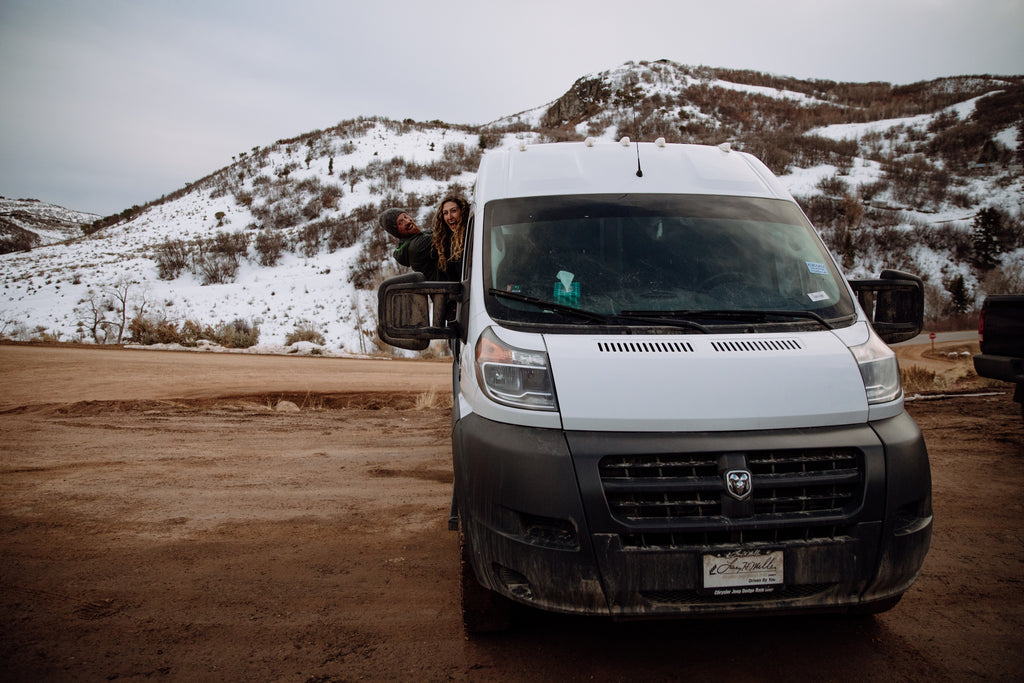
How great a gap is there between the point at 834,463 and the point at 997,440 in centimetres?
656

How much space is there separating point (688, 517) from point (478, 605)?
1169 millimetres

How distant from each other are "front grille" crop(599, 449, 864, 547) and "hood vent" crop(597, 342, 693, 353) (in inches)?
18.7

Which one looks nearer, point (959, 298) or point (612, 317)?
point (612, 317)

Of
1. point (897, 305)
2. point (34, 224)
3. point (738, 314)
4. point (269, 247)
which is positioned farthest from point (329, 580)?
point (34, 224)

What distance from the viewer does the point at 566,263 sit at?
3.30 m

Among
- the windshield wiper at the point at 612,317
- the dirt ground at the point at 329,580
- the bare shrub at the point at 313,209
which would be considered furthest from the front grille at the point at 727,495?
the bare shrub at the point at 313,209

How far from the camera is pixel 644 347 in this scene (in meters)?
2.76

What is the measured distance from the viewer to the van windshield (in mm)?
3076

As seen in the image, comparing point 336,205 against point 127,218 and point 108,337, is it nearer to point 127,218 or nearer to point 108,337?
point 127,218

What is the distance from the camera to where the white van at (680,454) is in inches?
96.5

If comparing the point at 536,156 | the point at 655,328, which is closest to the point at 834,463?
the point at 655,328

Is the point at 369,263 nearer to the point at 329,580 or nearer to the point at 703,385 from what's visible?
the point at 329,580

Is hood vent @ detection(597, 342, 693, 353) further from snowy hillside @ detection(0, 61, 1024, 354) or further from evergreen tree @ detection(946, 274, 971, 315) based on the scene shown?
evergreen tree @ detection(946, 274, 971, 315)

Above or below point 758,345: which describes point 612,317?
above
